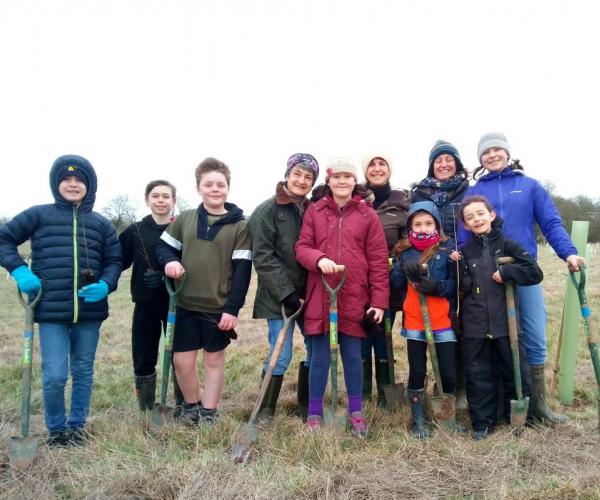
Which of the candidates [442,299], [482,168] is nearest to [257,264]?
[442,299]

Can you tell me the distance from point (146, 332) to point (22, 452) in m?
1.41

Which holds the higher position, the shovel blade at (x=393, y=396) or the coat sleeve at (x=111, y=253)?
the coat sleeve at (x=111, y=253)

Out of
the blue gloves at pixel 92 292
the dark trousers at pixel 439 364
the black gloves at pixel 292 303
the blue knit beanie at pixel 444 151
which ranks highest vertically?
the blue knit beanie at pixel 444 151

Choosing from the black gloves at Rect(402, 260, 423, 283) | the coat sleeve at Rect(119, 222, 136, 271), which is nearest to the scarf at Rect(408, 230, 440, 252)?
the black gloves at Rect(402, 260, 423, 283)

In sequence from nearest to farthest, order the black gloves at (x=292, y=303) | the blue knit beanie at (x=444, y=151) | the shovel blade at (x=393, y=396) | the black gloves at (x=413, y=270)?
the black gloves at (x=413, y=270), the black gloves at (x=292, y=303), the shovel blade at (x=393, y=396), the blue knit beanie at (x=444, y=151)

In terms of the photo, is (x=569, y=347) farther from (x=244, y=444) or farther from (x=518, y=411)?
(x=244, y=444)

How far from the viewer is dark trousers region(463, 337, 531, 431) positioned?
3.90 meters

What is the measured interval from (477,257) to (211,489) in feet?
8.95

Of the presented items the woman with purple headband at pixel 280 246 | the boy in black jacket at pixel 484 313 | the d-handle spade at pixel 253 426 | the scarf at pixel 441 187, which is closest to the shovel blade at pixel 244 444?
the d-handle spade at pixel 253 426

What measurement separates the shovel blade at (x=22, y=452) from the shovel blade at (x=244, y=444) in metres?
1.44

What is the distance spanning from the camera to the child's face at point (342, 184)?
4051 millimetres

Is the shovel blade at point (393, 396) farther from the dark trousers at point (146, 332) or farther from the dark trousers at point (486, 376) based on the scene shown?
the dark trousers at point (146, 332)

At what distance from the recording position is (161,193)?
4.61m

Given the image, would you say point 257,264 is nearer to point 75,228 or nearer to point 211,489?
point 75,228
